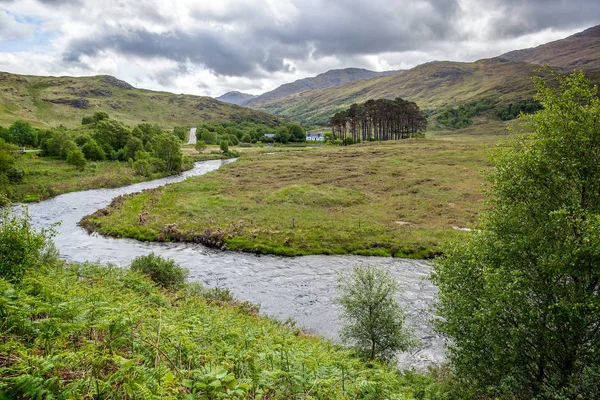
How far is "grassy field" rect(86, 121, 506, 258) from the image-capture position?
40188mm

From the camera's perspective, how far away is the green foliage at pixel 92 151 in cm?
9381

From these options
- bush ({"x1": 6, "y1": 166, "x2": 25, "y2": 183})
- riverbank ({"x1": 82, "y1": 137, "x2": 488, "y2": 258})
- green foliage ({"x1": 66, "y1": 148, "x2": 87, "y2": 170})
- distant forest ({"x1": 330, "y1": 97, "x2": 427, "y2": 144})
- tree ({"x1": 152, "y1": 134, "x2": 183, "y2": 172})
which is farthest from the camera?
distant forest ({"x1": 330, "y1": 97, "x2": 427, "y2": 144})

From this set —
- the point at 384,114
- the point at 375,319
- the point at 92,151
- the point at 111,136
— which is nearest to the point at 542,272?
the point at 375,319

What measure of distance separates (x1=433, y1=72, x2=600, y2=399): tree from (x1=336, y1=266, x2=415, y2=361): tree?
2.65 meters

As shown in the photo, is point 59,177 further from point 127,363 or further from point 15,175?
point 127,363

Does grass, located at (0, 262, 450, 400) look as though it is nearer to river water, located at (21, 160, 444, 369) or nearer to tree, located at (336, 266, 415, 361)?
tree, located at (336, 266, 415, 361)

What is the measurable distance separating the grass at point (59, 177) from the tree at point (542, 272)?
7160 cm

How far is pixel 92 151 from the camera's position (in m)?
94.6

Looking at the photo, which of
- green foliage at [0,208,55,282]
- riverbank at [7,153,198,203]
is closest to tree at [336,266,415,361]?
green foliage at [0,208,55,282]

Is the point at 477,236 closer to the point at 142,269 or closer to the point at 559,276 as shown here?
the point at 559,276

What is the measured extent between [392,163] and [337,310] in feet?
231

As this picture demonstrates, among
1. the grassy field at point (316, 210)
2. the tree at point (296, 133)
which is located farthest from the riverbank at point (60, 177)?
the tree at point (296, 133)

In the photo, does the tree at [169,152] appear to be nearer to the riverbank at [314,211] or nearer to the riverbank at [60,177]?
the riverbank at [60,177]

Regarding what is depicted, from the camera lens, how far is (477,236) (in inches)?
681
